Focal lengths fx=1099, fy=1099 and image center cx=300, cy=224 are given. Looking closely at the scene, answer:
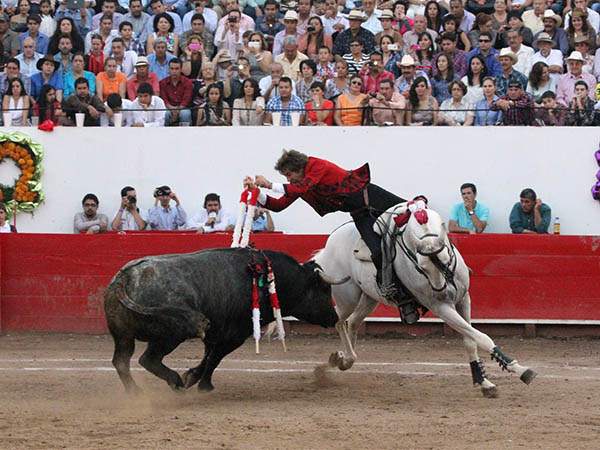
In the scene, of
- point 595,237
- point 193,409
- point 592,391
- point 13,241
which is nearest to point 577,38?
point 595,237

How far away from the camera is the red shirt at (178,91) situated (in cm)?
1395

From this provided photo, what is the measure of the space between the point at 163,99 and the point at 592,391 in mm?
7444

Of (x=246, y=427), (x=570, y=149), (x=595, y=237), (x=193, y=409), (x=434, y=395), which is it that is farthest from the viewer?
(x=570, y=149)

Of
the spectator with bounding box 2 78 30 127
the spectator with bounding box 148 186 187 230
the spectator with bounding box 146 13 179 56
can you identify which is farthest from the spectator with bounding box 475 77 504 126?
the spectator with bounding box 2 78 30 127

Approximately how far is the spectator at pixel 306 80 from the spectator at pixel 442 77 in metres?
1.51

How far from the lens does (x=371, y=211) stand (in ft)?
28.6

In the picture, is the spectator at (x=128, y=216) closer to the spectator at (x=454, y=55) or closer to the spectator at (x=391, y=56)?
the spectator at (x=391, y=56)

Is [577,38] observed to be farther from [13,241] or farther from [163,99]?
[13,241]

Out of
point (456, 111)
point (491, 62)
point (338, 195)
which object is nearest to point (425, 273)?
point (338, 195)

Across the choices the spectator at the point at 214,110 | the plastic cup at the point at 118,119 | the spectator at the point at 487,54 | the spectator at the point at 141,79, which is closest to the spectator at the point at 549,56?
the spectator at the point at 487,54

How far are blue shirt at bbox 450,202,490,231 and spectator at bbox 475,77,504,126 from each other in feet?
3.66

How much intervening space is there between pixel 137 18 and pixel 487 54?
194 inches

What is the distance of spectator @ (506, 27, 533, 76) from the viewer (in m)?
13.8

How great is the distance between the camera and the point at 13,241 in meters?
12.5
